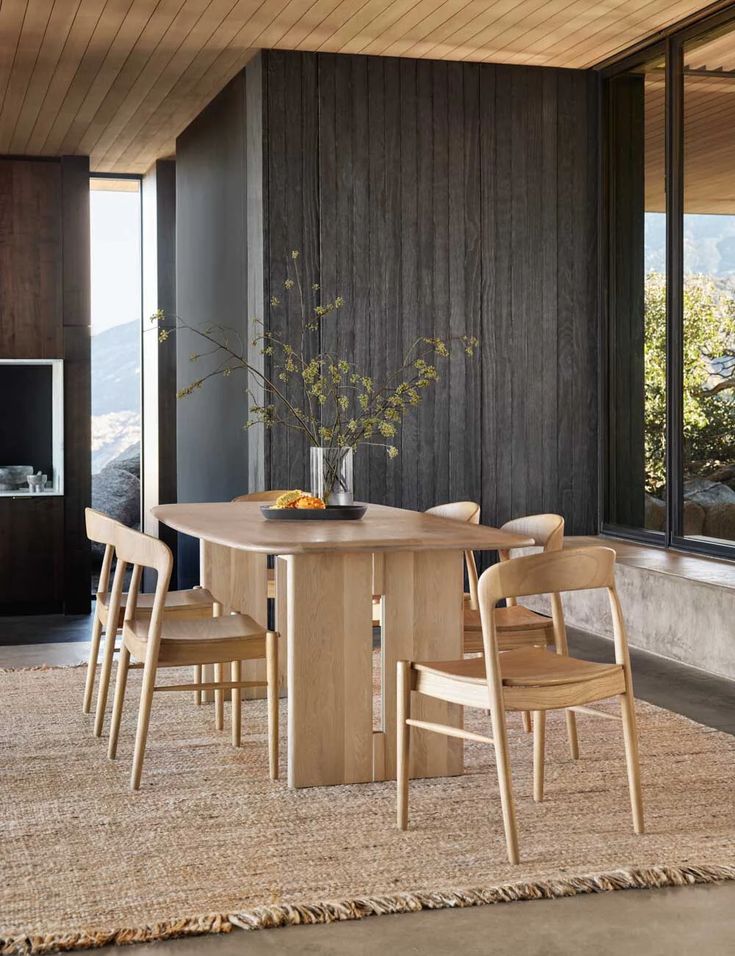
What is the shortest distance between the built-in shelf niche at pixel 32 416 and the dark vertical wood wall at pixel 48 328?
0.12 m

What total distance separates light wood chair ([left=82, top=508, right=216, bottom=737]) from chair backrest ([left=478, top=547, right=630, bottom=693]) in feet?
4.84

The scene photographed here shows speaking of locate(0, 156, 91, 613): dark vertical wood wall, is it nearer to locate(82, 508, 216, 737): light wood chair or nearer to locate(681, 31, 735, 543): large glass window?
locate(82, 508, 216, 737): light wood chair

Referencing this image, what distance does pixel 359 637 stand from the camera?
386 centimetres

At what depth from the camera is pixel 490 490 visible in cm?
756

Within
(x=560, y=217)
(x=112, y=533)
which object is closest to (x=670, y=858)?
(x=112, y=533)

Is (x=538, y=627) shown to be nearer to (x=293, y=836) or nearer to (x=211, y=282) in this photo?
(x=293, y=836)

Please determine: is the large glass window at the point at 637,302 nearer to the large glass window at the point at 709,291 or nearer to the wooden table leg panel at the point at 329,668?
the large glass window at the point at 709,291

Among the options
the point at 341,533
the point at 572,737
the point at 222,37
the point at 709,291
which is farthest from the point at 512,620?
the point at 222,37

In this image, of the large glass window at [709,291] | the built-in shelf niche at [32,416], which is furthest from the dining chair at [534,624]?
the built-in shelf niche at [32,416]

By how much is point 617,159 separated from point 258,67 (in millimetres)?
2224

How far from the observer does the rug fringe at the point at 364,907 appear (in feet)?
8.76

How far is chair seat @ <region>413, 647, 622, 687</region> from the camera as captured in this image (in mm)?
3259

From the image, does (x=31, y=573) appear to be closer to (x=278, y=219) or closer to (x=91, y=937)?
(x=278, y=219)

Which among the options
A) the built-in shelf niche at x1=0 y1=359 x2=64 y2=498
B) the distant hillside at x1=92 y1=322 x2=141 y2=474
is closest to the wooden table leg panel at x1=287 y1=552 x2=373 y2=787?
the built-in shelf niche at x1=0 y1=359 x2=64 y2=498
